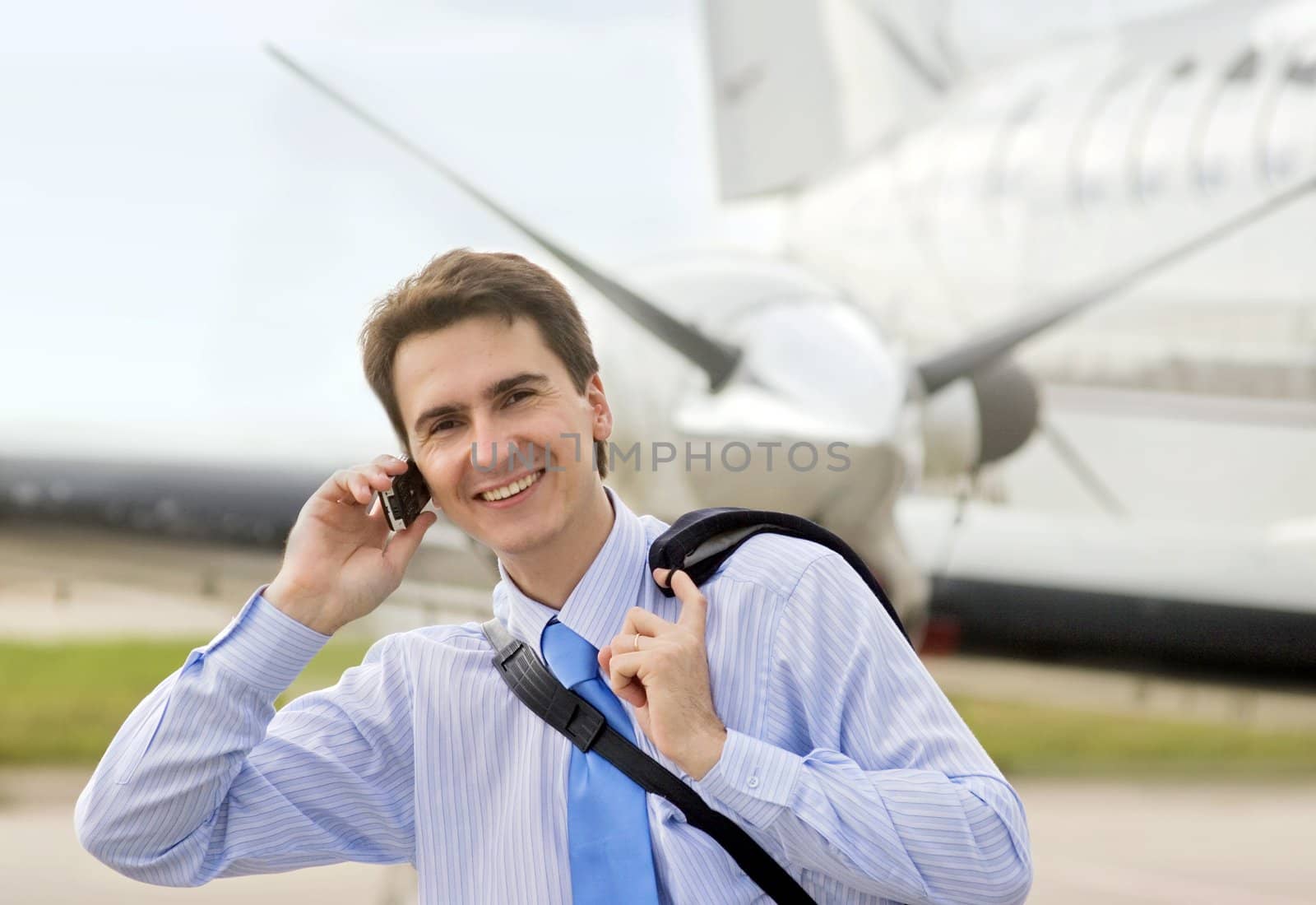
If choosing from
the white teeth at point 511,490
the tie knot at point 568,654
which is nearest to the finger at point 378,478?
the white teeth at point 511,490

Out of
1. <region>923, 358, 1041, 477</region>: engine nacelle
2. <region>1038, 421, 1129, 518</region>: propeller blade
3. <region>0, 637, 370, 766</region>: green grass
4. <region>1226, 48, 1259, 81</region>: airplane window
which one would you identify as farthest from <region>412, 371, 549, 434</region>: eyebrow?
<region>0, 637, 370, 766</region>: green grass

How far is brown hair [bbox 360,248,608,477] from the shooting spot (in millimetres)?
1388

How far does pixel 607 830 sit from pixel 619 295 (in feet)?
16.7

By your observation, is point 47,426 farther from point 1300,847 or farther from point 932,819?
point 1300,847

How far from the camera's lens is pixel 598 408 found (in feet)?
4.98

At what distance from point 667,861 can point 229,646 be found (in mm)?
461

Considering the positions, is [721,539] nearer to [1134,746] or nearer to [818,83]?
[1134,746]

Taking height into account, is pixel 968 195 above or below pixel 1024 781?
above

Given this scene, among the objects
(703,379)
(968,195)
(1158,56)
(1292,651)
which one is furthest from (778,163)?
(1292,651)

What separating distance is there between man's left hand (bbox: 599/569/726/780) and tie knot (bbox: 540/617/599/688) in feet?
0.38

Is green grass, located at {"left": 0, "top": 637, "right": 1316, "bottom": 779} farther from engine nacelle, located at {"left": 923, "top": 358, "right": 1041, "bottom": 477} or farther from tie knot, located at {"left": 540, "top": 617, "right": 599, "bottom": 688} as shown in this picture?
tie knot, located at {"left": 540, "top": 617, "right": 599, "bottom": 688}

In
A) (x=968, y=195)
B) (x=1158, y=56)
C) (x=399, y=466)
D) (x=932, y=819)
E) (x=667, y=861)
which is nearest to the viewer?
(x=932, y=819)

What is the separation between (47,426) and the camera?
6.50 m

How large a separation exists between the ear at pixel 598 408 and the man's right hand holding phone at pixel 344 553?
0.66 feet
